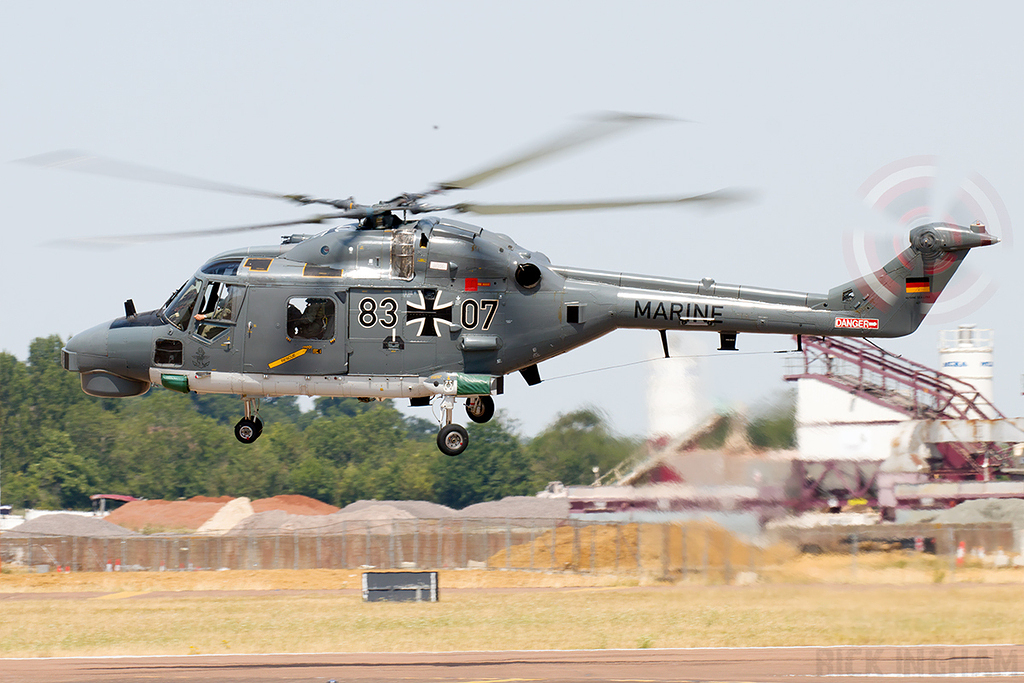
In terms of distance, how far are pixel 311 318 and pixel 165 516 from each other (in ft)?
187

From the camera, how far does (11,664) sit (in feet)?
115

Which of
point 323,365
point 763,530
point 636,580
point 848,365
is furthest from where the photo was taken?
point 848,365

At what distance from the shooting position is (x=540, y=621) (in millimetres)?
40688

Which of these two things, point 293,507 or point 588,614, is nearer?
point 588,614

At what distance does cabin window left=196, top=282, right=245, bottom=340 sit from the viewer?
2527cm

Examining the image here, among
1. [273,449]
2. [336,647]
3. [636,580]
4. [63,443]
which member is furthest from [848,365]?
[63,443]

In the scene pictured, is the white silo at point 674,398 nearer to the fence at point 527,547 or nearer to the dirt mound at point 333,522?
the fence at point 527,547

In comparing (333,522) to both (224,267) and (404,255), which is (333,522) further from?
(404,255)

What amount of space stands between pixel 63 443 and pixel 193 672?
81149 mm

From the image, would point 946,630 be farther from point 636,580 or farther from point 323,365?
point 323,365

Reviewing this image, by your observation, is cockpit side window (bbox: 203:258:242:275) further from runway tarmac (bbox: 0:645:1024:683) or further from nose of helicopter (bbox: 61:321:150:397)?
runway tarmac (bbox: 0:645:1024:683)

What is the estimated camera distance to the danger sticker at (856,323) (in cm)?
2491

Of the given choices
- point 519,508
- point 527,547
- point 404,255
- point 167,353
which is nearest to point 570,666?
point 404,255

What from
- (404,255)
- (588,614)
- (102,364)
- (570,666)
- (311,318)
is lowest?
(570,666)
